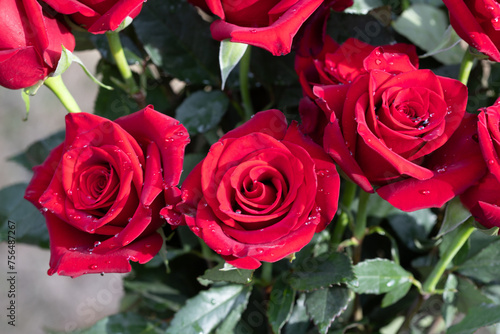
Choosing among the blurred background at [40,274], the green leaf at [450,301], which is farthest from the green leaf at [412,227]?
the blurred background at [40,274]

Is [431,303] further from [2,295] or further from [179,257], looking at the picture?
[2,295]

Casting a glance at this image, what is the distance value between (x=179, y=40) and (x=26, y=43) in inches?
7.3

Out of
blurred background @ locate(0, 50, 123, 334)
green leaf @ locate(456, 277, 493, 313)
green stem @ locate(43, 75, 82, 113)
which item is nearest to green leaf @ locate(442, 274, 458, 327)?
green leaf @ locate(456, 277, 493, 313)

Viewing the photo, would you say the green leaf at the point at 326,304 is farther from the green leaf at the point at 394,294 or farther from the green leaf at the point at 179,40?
the green leaf at the point at 179,40

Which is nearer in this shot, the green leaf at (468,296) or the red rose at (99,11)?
the red rose at (99,11)

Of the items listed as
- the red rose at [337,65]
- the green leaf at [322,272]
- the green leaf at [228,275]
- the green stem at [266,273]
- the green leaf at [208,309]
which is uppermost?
the red rose at [337,65]

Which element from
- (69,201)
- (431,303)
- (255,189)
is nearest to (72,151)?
(69,201)

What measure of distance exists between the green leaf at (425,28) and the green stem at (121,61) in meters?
0.30

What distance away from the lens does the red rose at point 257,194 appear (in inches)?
12.8

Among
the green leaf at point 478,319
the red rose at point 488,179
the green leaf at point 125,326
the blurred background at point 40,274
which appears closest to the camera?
the red rose at point 488,179

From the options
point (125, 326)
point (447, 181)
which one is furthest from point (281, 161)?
point (125, 326)

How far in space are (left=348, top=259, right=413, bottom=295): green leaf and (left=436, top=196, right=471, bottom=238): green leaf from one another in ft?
0.37

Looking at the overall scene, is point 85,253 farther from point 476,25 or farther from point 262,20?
point 476,25

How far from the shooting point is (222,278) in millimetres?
420
